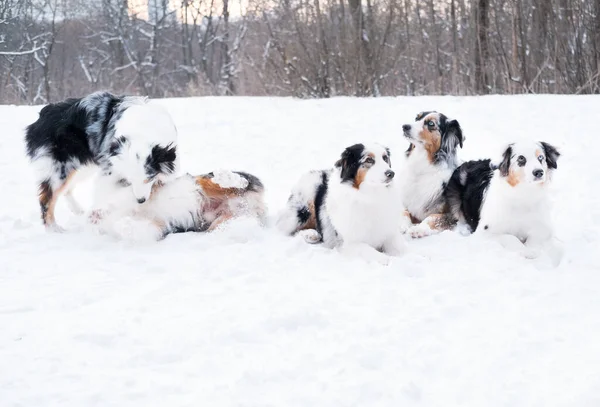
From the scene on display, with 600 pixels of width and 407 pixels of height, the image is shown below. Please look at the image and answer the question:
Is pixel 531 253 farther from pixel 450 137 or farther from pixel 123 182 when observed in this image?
pixel 123 182

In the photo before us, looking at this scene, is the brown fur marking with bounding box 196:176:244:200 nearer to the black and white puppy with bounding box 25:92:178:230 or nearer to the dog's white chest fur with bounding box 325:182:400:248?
the black and white puppy with bounding box 25:92:178:230

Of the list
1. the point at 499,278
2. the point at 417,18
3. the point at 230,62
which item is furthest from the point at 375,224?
the point at 230,62

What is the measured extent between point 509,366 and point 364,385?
77 cm

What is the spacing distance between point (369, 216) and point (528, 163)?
1402 millimetres

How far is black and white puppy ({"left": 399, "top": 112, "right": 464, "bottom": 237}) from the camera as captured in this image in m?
5.90

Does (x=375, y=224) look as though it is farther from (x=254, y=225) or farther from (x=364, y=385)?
(x=364, y=385)

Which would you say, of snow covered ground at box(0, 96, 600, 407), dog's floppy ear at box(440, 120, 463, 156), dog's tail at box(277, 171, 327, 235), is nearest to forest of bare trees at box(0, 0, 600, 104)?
dog's floppy ear at box(440, 120, 463, 156)

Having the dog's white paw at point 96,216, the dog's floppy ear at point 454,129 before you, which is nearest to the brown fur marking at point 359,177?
the dog's floppy ear at point 454,129

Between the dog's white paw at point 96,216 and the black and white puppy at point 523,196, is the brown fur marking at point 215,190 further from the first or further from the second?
the black and white puppy at point 523,196

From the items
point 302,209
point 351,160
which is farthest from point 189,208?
point 351,160

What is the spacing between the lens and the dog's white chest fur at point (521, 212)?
191 inches

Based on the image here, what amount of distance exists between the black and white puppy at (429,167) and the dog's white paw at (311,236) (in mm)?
973

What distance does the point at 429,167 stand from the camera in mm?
6043

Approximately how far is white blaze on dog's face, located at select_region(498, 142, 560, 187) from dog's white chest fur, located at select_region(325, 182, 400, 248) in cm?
102
